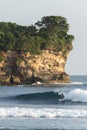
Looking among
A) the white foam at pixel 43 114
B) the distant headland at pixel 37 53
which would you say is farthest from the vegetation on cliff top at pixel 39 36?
the white foam at pixel 43 114

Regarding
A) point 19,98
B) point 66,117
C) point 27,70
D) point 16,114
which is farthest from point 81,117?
point 27,70

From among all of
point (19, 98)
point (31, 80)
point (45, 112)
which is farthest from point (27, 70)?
point (45, 112)

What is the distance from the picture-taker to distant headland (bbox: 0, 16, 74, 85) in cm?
9794

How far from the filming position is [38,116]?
33000mm

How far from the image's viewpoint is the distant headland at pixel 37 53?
9794 centimetres

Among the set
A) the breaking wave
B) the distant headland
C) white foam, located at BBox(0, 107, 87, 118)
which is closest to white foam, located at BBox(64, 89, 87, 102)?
the breaking wave

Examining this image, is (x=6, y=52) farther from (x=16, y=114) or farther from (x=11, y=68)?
(x=16, y=114)

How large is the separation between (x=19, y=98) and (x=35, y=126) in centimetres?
2470

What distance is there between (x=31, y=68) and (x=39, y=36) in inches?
297

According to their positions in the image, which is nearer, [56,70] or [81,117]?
[81,117]

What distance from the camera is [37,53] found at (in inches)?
3912

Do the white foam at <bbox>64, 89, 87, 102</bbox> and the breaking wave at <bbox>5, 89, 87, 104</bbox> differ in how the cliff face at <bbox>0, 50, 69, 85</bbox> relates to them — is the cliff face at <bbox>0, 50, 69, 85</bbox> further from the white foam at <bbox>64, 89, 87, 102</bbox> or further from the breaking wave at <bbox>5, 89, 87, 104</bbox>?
the white foam at <bbox>64, 89, 87, 102</bbox>

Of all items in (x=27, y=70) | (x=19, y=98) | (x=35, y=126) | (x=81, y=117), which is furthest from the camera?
(x=27, y=70)

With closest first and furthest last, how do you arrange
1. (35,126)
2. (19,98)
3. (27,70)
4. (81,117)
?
(35,126) → (81,117) → (19,98) → (27,70)
